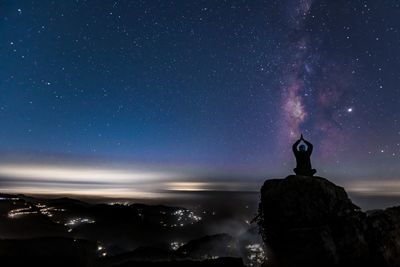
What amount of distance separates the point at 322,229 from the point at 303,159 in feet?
17.2

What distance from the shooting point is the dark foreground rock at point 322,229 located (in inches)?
630

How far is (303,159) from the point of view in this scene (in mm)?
20031

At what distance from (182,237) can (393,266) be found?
1379 inches

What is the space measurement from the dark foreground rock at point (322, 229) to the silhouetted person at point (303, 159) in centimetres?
187

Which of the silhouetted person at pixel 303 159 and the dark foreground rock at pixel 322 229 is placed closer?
the dark foreground rock at pixel 322 229

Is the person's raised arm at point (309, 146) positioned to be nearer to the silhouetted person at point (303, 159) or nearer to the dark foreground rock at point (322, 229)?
the silhouetted person at point (303, 159)

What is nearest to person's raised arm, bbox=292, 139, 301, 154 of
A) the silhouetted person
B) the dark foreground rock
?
the silhouetted person

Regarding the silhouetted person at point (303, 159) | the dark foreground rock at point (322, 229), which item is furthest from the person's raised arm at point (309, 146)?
the dark foreground rock at point (322, 229)

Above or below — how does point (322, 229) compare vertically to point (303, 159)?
below

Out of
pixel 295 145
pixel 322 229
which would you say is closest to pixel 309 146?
pixel 295 145

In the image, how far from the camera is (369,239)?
16.5m

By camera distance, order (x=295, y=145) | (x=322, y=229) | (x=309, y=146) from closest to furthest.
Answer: (x=322, y=229), (x=309, y=146), (x=295, y=145)

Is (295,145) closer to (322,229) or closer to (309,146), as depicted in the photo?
(309,146)

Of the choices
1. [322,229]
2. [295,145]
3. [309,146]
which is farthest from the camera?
[295,145]
